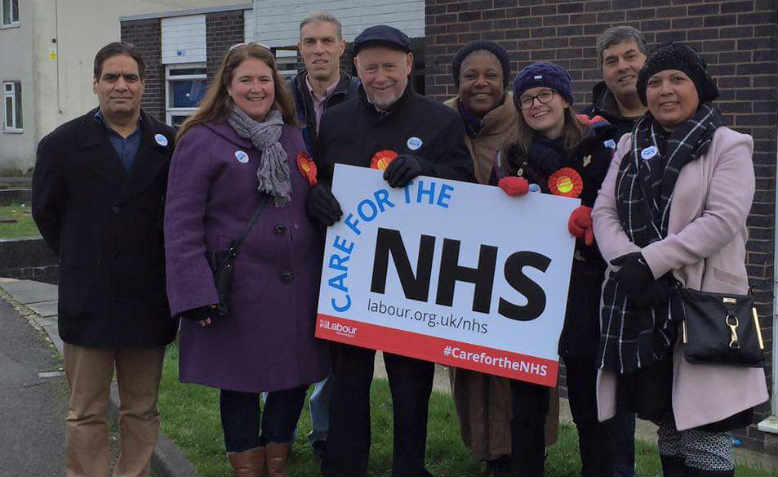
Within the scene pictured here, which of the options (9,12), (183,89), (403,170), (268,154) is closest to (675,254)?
(403,170)

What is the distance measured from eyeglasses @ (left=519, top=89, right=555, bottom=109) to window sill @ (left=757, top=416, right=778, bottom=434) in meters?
3.55

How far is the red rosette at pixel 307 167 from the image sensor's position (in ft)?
12.9

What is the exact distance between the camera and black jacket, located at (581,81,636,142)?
4.09 meters

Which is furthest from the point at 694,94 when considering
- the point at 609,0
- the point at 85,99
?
the point at 85,99

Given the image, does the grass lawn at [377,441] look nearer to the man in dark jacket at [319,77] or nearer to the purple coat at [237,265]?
the man in dark jacket at [319,77]

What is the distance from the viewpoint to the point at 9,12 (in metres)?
29.0

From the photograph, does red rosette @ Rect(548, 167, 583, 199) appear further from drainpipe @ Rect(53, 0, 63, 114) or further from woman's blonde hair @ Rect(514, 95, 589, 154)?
drainpipe @ Rect(53, 0, 63, 114)

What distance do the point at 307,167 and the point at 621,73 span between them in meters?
1.64

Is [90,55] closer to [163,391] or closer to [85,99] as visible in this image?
[85,99]

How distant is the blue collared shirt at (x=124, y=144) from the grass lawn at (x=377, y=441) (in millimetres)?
1735

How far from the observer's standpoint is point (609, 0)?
6.53 meters

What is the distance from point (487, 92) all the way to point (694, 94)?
1092 mm

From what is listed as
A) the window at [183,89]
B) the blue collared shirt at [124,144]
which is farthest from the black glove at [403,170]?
the window at [183,89]

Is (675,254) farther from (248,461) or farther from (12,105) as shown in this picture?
(12,105)
